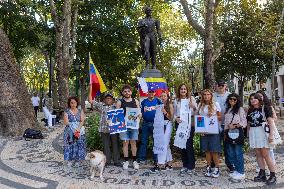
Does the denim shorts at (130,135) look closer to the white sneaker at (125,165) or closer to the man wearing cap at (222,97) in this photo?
the white sneaker at (125,165)

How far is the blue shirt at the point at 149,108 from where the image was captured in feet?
27.4

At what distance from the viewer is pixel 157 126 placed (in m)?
8.28

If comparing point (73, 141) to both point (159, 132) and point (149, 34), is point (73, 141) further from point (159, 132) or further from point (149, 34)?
point (149, 34)

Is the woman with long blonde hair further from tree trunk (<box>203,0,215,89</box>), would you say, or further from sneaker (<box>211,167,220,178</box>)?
tree trunk (<box>203,0,215,89</box>)

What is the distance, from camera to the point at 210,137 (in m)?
7.70

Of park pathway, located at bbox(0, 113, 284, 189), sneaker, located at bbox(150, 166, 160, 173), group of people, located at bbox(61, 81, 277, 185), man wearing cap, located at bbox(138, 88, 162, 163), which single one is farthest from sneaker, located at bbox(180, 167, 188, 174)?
man wearing cap, located at bbox(138, 88, 162, 163)

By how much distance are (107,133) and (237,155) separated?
283cm

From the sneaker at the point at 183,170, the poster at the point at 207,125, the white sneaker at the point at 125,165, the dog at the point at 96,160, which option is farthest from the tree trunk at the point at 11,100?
the poster at the point at 207,125

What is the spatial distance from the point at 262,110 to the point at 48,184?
4.13 meters

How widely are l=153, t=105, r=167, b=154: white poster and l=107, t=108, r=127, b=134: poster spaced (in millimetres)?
697

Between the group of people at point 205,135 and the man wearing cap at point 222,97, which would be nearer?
the group of people at point 205,135

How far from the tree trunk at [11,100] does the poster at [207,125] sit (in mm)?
8856

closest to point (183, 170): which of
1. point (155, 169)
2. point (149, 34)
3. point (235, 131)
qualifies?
point (155, 169)

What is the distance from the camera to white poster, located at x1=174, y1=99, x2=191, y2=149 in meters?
7.92
